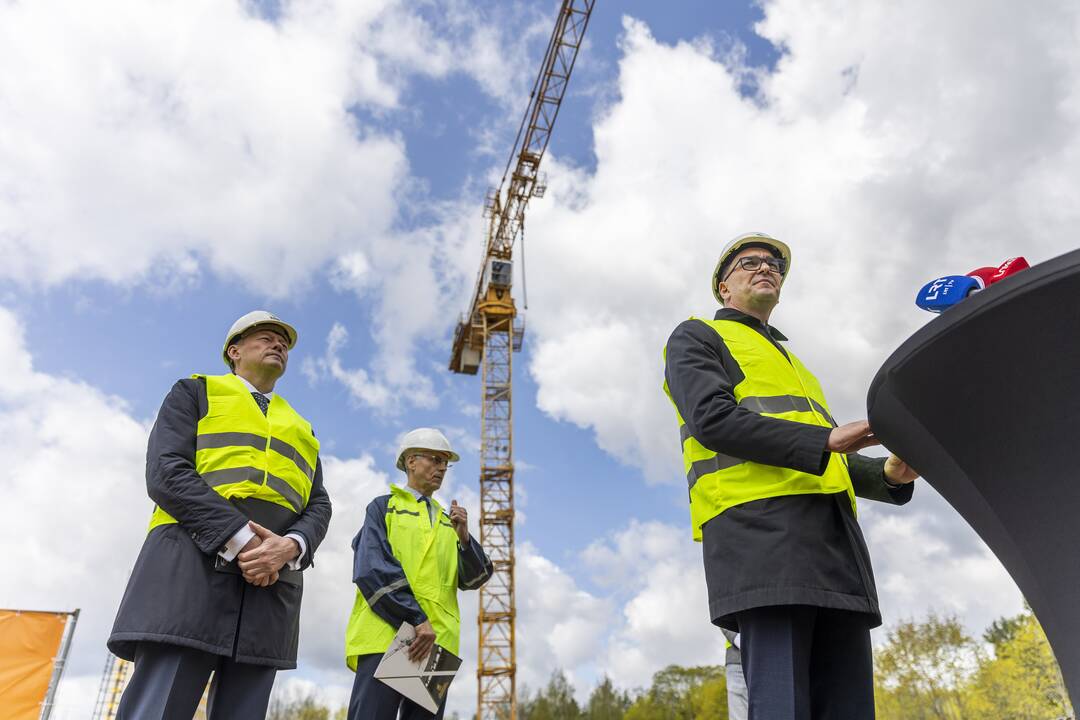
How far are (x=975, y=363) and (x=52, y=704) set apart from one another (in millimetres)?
6063

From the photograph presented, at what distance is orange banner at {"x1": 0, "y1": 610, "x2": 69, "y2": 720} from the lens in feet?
16.8

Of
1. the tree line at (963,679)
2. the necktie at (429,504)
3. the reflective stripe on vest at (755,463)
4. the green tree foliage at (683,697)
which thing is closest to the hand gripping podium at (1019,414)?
the reflective stripe on vest at (755,463)

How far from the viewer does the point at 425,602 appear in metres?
3.91

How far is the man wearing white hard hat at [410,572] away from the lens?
3637 millimetres

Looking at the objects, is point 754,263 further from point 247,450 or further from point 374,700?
point 374,700

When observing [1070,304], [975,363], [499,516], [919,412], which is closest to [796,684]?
[919,412]

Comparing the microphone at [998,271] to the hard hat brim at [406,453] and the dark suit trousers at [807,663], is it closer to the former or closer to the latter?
the dark suit trousers at [807,663]

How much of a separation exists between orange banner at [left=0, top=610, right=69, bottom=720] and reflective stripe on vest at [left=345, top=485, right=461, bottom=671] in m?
2.81

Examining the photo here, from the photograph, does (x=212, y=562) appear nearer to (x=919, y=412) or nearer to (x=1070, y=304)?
(x=919, y=412)

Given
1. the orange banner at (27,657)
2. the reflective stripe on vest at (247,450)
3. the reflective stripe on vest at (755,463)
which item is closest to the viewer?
the reflective stripe on vest at (755,463)

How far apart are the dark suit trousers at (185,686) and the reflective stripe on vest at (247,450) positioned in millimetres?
443

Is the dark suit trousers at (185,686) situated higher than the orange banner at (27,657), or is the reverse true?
the orange banner at (27,657)

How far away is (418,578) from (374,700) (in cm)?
64

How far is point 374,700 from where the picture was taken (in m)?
3.51
